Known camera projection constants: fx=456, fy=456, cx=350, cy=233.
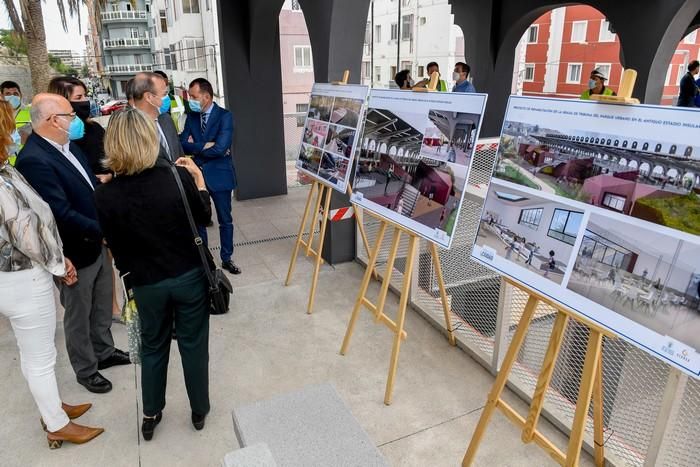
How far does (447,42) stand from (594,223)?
84.4ft

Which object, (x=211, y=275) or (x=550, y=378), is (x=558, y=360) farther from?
(x=211, y=275)

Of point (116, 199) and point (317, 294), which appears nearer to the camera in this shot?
point (116, 199)

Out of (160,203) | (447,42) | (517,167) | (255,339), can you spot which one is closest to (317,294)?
(255,339)

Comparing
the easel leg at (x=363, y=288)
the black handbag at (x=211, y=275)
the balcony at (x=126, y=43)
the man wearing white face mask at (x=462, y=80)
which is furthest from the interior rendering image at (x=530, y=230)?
the balcony at (x=126, y=43)

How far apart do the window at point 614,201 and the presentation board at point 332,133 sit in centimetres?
205

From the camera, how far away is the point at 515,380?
9.75ft

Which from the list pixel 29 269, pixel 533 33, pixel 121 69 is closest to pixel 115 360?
pixel 29 269

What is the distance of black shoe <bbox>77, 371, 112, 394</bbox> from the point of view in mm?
2963

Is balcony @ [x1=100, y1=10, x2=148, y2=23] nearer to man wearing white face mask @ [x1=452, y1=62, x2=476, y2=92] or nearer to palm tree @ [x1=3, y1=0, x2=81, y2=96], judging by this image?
palm tree @ [x1=3, y1=0, x2=81, y2=96]

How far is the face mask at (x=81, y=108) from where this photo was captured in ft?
10.3

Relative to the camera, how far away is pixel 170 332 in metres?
2.46

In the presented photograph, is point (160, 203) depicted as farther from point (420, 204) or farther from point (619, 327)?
point (619, 327)

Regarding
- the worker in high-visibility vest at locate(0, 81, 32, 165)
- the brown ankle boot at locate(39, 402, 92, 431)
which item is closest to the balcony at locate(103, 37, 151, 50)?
the worker in high-visibility vest at locate(0, 81, 32, 165)

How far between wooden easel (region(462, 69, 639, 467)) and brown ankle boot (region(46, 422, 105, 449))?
2.07m
